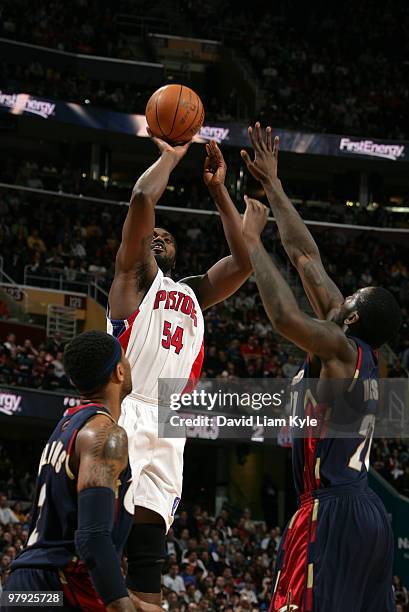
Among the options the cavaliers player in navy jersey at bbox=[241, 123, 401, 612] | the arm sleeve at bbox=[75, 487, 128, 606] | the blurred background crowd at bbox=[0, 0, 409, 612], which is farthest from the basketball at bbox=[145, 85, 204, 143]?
the blurred background crowd at bbox=[0, 0, 409, 612]

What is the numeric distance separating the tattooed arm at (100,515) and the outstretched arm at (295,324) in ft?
3.10

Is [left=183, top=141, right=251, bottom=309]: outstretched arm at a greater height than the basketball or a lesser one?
lesser

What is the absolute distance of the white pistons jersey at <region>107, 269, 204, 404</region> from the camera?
17.4 ft

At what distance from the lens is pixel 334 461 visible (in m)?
4.42

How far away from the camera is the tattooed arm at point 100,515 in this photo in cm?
348

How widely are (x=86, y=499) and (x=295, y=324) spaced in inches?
46.0

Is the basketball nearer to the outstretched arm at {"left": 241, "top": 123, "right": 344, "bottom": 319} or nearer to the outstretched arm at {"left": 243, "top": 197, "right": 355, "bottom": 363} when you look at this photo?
the outstretched arm at {"left": 241, "top": 123, "right": 344, "bottom": 319}

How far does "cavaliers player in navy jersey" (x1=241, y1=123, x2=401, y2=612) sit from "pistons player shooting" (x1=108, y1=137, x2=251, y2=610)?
726 mm

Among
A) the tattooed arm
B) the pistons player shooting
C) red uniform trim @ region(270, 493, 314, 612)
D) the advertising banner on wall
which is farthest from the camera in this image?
the advertising banner on wall

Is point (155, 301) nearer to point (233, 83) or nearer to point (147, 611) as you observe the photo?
point (147, 611)

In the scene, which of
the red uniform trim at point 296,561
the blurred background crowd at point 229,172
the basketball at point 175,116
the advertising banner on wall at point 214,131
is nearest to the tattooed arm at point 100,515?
Answer: the red uniform trim at point 296,561

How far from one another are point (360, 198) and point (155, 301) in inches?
1008
